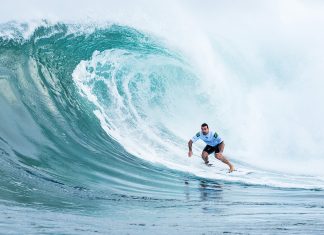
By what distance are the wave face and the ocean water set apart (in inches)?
1.3

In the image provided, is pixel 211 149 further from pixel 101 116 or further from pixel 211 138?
pixel 101 116

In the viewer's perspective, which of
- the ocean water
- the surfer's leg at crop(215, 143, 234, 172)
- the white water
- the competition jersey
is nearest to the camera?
the ocean water

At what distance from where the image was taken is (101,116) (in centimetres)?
1189

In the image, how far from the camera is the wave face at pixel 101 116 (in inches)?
323

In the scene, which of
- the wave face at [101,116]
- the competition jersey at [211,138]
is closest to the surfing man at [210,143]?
the competition jersey at [211,138]

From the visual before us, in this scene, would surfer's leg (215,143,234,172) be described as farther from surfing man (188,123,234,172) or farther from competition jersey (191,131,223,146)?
competition jersey (191,131,223,146)

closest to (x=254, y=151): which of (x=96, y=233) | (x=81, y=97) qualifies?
(x=81, y=97)

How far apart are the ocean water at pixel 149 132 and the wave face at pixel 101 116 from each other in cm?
3

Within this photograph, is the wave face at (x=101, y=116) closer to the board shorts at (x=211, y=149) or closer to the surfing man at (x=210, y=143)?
the surfing man at (x=210, y=143)

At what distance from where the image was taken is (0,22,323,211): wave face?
8195 mm

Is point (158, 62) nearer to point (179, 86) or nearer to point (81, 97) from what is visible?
point (179, 86)

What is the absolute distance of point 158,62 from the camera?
14.6 metres

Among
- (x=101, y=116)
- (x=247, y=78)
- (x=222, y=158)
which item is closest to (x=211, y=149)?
(x=222, y=158)

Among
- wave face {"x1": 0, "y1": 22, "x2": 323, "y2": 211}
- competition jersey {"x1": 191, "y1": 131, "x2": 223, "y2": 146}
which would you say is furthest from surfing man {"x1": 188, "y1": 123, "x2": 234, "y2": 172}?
wave face {"x1": 0, "y1": 22, "x2": 323, "y2": 211}
